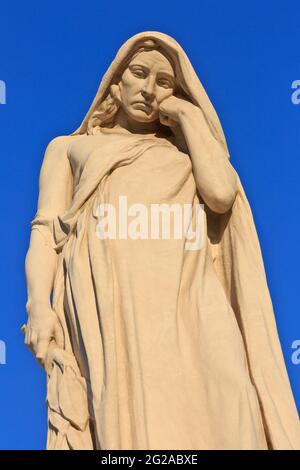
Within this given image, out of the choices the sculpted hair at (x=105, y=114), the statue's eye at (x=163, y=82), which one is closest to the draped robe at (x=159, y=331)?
the sculpted hair at (x=105, y=114)

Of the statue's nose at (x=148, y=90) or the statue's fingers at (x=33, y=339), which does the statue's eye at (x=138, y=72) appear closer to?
the statue's nose at (x=148, y=90)

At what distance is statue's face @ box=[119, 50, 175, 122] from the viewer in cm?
1128

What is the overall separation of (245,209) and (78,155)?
64.0 inches

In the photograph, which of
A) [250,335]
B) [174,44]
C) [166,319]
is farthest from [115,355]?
[174,44]

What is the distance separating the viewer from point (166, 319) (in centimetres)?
999

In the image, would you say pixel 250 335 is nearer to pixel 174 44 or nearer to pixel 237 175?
pixel 237 175

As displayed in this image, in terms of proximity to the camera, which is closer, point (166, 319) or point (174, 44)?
point (166, 319)

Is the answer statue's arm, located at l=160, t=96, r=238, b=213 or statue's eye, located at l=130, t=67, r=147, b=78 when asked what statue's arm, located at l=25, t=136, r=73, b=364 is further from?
statue's arm, located at l=160, t=96, r=238, b=213

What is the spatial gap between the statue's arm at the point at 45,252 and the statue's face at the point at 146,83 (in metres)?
0.76

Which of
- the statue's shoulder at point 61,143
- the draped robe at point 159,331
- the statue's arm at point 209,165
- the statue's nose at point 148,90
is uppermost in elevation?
the statue's nose at point 148,90

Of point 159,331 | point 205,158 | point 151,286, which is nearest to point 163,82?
point 205,158

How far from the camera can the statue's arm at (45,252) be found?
34.0 feet

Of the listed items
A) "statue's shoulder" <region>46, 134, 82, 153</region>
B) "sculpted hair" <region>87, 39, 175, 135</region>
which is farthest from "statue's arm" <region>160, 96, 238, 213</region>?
"statue's shoulder" <region>46, 134, 82, 153</region>
